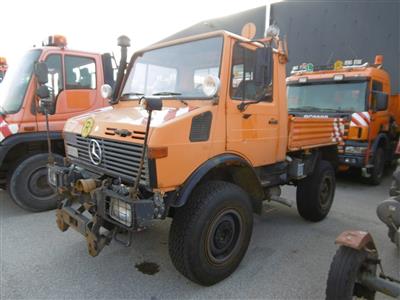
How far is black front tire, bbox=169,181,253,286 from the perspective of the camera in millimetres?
2562

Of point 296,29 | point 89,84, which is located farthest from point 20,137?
point 296,29

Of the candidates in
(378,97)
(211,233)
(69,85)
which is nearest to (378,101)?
(378,97)

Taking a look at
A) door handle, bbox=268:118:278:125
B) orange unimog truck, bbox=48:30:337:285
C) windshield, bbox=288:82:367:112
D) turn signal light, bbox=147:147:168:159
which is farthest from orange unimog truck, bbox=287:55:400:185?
turn signal light, bbox=147:147:168:159

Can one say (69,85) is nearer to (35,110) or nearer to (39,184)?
(35,110)

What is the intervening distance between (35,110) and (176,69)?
252cm

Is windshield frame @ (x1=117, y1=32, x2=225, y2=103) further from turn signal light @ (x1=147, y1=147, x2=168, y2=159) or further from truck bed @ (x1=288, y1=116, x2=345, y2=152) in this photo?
truck bed @ (x1=288, y1=116, x2=345, y2=152)

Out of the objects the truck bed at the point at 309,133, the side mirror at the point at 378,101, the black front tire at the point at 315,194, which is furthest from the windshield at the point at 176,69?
the side mirror at the point at 378,101

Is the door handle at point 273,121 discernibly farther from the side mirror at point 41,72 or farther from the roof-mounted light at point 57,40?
the roof-mounted light at point 57,40

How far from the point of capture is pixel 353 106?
6.13 m

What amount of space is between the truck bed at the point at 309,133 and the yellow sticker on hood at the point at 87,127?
2.15m

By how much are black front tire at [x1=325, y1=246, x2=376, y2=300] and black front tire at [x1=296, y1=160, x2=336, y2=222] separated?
2.05 metres

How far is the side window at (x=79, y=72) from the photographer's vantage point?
188 inches

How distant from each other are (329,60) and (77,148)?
299 inches

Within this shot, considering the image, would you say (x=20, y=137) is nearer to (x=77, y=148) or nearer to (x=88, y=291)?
(x=77, y=148)
